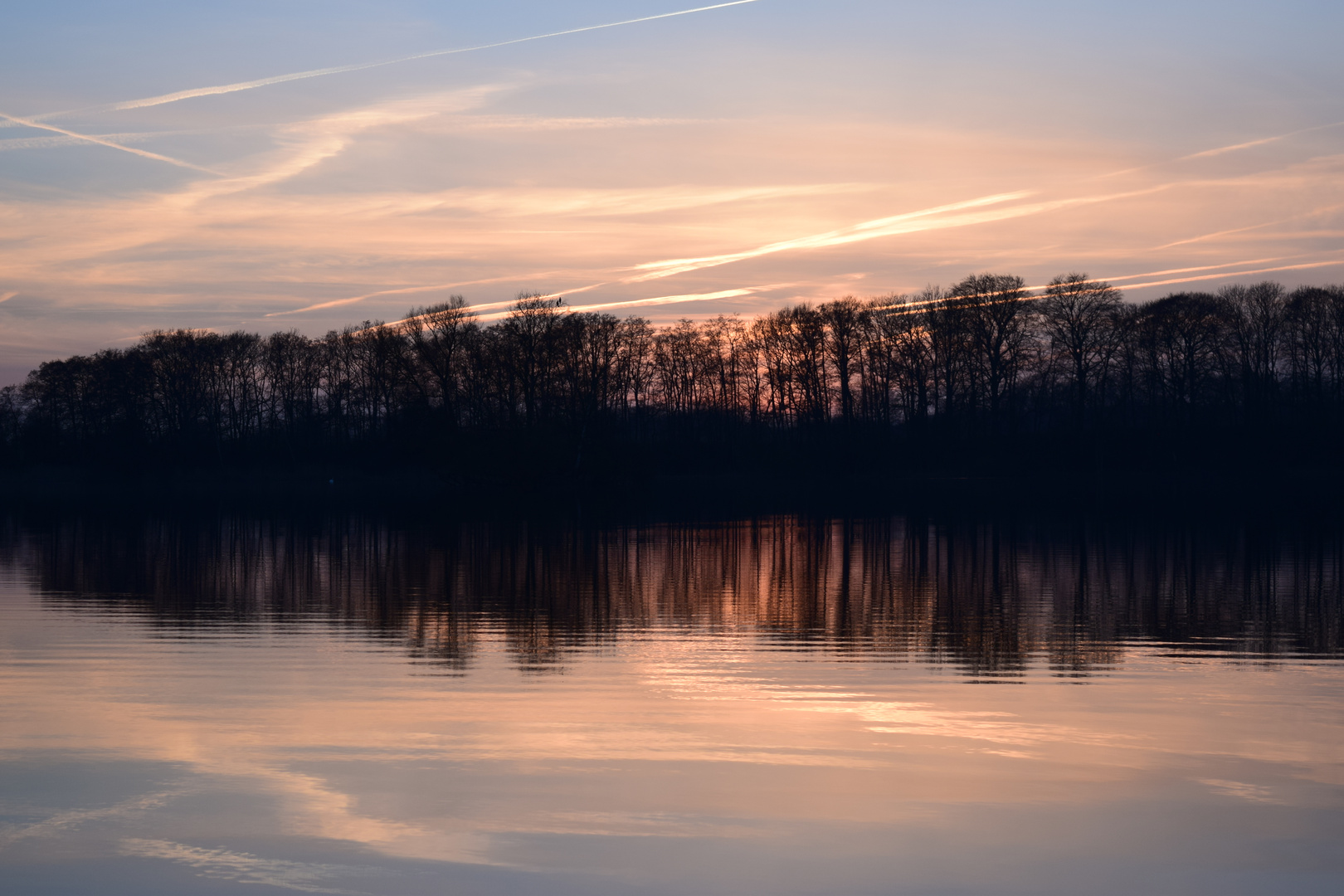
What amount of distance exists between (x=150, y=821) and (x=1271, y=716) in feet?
25.9

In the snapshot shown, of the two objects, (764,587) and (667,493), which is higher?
(667,493)

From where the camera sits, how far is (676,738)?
836 cm

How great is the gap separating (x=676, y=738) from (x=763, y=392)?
283ft

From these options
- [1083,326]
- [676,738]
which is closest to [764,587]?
[676,738]

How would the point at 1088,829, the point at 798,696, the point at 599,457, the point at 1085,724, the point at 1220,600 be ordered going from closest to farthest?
the point at 1088,829, the point at 1085,724, the point at 798,696, the point at 1220,600, the point at 599,457

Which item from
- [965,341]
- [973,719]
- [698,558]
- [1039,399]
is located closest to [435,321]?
[965,341]

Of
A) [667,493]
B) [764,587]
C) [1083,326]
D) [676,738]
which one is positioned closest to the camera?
[676,738]

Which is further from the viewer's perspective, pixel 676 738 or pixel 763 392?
pixel 763 392

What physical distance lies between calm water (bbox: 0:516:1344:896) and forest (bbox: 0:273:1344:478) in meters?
48.6

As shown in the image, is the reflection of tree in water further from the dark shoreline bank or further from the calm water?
the dark shoreline bank

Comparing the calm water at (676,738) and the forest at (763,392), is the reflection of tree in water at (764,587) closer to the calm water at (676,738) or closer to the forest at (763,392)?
the calm water at (676,738)

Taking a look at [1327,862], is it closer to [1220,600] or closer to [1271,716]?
[1271,716]

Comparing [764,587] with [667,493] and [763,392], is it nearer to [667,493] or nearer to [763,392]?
[667,493]

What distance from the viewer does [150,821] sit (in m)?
6.47
